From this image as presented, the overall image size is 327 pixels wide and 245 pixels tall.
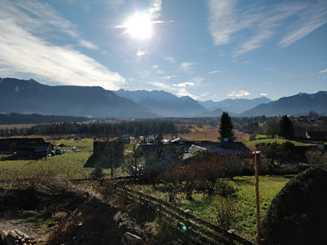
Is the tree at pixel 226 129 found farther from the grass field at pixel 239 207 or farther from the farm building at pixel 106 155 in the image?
the grass field at pixel 239 207

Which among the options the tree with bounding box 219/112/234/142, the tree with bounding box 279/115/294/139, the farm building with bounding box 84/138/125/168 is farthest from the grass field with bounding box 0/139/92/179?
the tree with bounding box 279/115/294/139

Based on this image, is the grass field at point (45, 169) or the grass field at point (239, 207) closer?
the grass field at point (239, 207)

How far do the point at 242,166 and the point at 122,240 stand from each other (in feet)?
96.7

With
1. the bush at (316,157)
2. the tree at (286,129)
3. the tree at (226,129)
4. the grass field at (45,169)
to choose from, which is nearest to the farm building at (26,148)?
the grass field at (45,169)

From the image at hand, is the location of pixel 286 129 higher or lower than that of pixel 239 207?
higher

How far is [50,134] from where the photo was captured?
130 m

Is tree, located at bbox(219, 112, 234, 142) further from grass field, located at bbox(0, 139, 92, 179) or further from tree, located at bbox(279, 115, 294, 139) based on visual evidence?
grass field, located at bbox(0, 139, 92, 179)

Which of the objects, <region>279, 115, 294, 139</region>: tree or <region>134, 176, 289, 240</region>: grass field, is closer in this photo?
<region>134, 176, 289, 240</region>: grass field

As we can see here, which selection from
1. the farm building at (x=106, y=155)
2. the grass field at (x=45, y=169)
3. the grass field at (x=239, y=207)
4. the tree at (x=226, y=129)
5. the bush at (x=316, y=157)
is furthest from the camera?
the tree at (x=226, y=129)

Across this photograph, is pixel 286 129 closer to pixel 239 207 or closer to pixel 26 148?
pixel 239 207

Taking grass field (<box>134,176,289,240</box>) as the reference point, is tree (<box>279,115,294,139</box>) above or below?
above

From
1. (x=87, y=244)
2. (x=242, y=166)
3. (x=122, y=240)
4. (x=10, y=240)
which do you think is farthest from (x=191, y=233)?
(x=242, y=166)

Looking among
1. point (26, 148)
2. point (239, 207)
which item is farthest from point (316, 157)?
point (26, 148)

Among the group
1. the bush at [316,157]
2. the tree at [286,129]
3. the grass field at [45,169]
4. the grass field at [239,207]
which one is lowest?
the grass field at [45,169]
